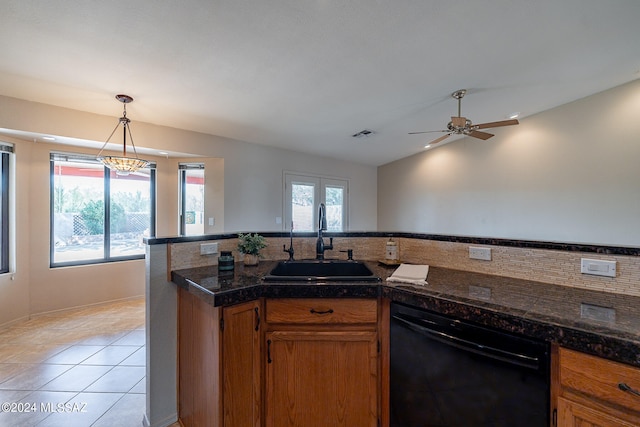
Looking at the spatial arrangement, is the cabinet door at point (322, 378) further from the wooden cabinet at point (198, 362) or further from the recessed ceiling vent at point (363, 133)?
the recessed ceiling vent at point (363, 133)

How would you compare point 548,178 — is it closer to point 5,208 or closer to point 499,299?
point 499,299

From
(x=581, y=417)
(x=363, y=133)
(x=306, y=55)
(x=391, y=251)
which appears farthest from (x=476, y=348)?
(x=363, y=133)

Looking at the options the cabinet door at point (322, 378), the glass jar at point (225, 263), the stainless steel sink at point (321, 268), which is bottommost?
the cabinet door at point (322, 378)

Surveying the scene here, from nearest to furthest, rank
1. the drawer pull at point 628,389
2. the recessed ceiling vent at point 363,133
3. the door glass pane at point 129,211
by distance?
1. the drawer pull at point 628,389
2. the door glass pane at point 129,211
3. the recessed ceiling vent at point 363,133

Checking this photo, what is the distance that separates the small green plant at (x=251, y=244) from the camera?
5.90 feet

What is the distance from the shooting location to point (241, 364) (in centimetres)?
130

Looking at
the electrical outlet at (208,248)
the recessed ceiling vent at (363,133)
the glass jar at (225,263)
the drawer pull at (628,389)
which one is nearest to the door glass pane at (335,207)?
the recessed ceiling vent at (363,133)

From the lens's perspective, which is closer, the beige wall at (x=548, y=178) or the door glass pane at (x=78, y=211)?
the beige wall at (x=548, y=178)

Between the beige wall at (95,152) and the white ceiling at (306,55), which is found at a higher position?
the white ceiling at (306,55)

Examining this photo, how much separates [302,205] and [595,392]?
15.7 ft

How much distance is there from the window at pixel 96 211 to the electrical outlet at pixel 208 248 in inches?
128

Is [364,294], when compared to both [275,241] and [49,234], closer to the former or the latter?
[275,241]

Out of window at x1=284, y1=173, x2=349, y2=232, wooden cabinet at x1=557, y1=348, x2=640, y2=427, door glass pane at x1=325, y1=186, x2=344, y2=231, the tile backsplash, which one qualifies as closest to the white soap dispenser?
the tile backsplash

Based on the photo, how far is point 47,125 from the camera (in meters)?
2.92
